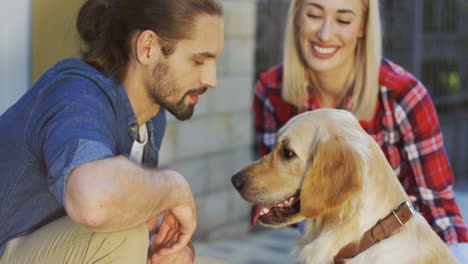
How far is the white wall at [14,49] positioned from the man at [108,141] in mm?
764

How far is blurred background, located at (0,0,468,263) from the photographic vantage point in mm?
3250

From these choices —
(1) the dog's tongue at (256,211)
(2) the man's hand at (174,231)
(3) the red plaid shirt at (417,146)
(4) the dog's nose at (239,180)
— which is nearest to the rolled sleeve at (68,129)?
(2) the man's hand at (174,231)

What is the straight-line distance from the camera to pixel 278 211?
2549 millimetres

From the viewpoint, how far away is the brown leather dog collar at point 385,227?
2.28 meters

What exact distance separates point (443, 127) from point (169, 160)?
185 inches

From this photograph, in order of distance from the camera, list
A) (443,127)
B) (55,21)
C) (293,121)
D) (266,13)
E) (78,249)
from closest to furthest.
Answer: (78,249) → (293,121) → (55,21) → (266,13) → (443,127)

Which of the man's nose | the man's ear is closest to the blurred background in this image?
the man's ear

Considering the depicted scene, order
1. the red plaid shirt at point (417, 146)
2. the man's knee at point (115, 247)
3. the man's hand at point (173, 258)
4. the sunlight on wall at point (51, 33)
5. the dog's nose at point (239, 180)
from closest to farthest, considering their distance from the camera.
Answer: the man's knee at point (115, 247)
the man's hand at point (173, 258)
the dog's nose at point (239, 180)
the red plaid shirt at point (417, 146)
the sunlight on wall at point (51, 33)

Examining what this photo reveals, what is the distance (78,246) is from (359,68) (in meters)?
1.81

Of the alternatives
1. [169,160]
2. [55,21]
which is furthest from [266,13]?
[55,21]

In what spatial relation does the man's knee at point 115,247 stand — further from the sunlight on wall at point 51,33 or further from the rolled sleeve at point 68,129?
the sunlight on wall at point 51,33

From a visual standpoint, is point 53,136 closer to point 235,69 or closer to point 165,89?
point 165,89

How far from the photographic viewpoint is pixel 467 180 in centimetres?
823

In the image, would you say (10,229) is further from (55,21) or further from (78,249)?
(55,21)
